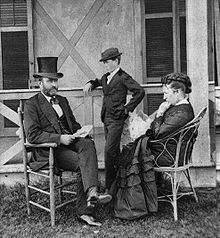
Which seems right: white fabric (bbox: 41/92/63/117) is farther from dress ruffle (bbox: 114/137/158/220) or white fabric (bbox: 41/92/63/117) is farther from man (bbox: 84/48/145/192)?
dress ruffle (bbox: 114/137/158/220)

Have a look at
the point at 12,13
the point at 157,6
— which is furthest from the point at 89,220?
the point at 12,13

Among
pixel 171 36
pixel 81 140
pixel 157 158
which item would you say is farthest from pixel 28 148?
pixel 171 36

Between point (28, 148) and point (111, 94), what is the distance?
1214mm

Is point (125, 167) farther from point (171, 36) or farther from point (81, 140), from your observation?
point (171, 36)

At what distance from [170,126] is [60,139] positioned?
1.18 metres

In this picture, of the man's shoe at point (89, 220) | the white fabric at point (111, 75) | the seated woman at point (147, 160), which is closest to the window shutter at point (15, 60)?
the white fabric at point (111, 75)

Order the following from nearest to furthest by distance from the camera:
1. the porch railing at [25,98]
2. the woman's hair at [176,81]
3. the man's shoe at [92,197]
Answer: the man's shoe at [92,197] < the woman's hair at [176,81] < the porch railing at [25,98]

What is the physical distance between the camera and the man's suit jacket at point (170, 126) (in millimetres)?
5078

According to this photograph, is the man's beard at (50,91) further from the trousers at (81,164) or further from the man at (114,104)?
the man at (114,104)

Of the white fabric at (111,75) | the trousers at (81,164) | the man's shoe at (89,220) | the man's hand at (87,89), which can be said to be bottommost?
the man's shoe at (89,220)

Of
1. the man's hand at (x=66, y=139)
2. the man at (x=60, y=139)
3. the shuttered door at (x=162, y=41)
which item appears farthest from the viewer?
the shuttered door at (x=162, y=41)

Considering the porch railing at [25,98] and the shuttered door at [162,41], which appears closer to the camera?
the porch railing at [25,98]

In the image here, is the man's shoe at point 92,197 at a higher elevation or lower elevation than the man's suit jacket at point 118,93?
lower

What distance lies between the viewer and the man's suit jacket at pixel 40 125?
507cm
